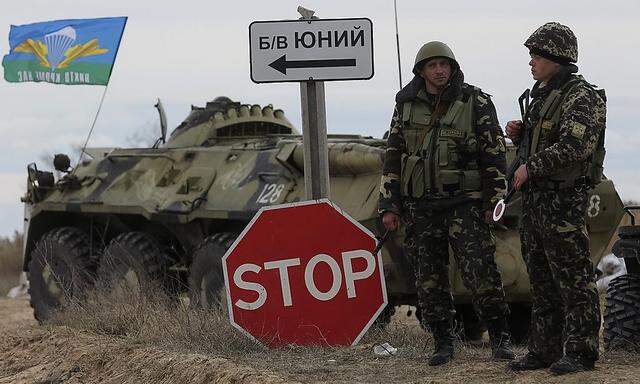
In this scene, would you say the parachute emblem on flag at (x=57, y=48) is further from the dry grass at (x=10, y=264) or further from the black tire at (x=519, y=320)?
the black tire at (x=519, y=320)

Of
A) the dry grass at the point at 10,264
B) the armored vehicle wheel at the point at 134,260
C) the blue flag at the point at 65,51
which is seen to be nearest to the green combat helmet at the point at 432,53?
the armored vehicle wheel at the point at 134,260

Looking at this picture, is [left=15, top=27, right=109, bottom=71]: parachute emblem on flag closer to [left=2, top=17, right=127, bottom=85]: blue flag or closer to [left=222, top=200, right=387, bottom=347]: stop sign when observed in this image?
[left=2, top=17, right=127, bottom=85]: blue flag

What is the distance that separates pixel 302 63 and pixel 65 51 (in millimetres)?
11929

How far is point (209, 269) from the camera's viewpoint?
600 inches

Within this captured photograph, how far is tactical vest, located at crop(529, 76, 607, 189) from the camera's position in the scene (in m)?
8.49

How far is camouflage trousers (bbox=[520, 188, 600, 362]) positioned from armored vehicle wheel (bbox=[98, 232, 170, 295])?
306 inches

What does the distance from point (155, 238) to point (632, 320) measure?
8103 mm

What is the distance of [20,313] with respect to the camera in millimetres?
21359

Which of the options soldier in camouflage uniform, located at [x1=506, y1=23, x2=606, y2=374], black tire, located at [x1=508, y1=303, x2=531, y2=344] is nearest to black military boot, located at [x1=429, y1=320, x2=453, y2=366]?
soldier in camouflage uniform, located at [x1=506, y1=23, x2=606, y2=374]

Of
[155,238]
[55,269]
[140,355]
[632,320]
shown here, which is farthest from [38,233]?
[632,320]

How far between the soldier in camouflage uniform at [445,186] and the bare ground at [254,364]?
0.37m

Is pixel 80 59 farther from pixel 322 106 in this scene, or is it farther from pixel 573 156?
pixel 573 156

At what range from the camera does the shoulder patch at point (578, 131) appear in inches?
328

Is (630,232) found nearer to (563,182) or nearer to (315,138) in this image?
(563,182)
